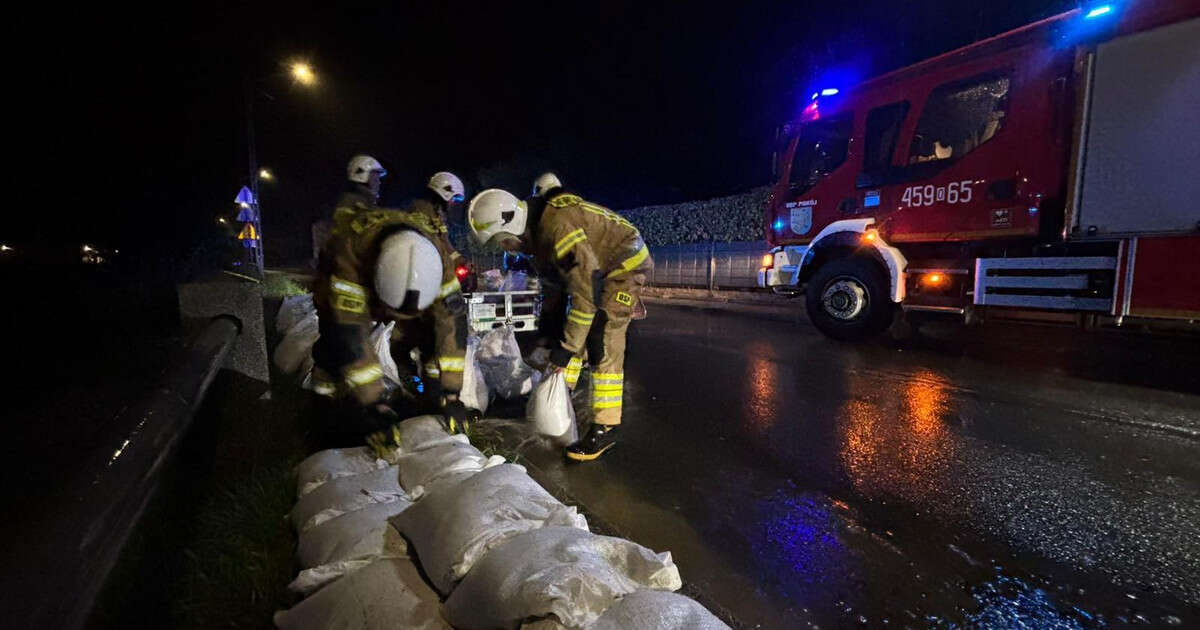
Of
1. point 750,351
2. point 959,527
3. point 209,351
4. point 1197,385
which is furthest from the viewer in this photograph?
point 750,351

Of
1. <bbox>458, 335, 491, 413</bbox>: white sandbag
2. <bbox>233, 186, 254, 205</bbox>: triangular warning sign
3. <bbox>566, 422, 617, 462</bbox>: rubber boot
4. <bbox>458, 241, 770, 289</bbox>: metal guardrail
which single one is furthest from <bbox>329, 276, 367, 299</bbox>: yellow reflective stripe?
<bbox>233, 186, 254, 205</bbox>: triangular warning sign

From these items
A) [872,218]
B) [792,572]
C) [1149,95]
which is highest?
[1149,95]

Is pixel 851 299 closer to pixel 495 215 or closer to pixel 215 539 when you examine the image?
pixel 495 215

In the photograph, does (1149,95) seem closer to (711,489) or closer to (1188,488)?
(1188,488)

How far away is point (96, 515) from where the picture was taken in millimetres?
1251

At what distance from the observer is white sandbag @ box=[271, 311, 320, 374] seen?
14.9 ft

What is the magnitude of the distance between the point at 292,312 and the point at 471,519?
506cm

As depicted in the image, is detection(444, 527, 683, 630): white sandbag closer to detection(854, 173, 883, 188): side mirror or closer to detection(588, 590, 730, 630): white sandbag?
detection(588, 590, 730, 630): white sandbag

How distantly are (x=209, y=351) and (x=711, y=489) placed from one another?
2.57 m

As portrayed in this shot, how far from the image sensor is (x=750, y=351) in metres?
6.34

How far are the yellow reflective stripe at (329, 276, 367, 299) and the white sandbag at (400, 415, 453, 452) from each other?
0.75 meters

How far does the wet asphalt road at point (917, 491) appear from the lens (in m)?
1.84

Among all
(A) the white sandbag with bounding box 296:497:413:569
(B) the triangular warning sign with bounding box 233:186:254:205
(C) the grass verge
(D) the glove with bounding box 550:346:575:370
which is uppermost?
(B) the triangular warning sign with bounding box 233:186:254:205

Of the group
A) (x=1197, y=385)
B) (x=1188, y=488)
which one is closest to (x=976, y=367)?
(x=1197, y=385)
